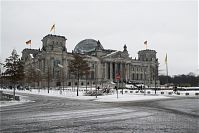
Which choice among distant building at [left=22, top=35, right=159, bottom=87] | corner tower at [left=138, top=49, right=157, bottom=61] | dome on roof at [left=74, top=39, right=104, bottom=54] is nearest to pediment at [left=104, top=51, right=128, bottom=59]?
distant building at [left=22, top=35, right=159, bottom=87]

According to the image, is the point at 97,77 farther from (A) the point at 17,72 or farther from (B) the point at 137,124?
(B) the point at 137,124

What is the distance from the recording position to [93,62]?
462 ft

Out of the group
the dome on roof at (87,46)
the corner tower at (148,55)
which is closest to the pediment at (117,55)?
the dome on roof at (87,46)

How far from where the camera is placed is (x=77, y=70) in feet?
162

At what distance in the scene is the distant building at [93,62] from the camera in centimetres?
12195

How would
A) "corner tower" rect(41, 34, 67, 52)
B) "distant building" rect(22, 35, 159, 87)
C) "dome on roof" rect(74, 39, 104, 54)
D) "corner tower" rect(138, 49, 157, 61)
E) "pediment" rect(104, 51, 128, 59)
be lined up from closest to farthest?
"distant building" rect(22, 35, 159, 87) < "corner tower" rect(41, 34, 67, 52) < "pediment" rect(104, 51, 128, 59) < "dome on roof" rect(74, 39, 104, 54) < "corner tower" rect(138, 49, 157, 61)

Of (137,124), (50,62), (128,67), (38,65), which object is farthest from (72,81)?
(137,124)

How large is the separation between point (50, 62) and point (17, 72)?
277ft

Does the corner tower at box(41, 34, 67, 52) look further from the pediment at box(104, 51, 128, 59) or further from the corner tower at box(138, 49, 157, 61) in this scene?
the corner tower at box(138, 49, 157, 61)

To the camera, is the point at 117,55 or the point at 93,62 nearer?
the point at 93,62

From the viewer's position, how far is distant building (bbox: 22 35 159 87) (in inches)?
4801

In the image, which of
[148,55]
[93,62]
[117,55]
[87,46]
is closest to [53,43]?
A: [93,62]

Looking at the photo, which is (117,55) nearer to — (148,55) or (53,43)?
(148,55)

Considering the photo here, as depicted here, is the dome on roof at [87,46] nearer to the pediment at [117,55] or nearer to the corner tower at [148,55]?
the pediment at [117,55]
